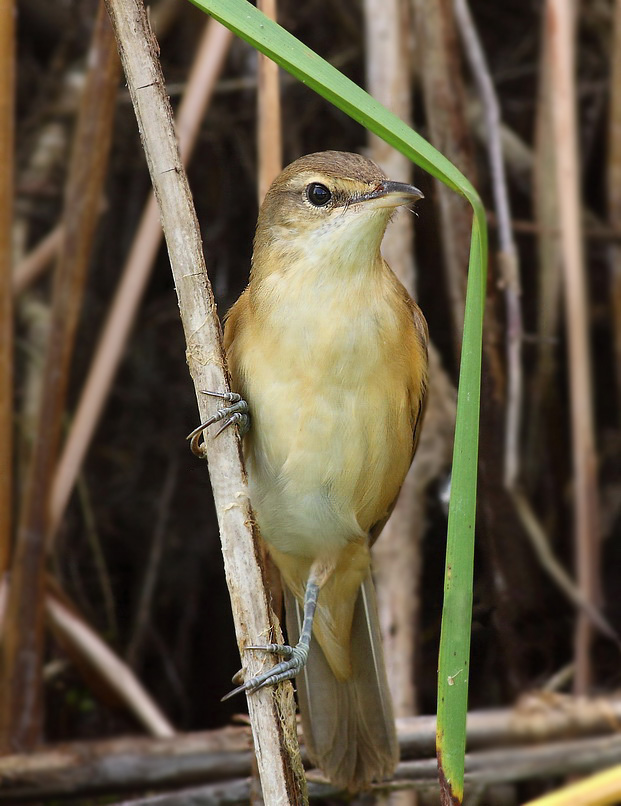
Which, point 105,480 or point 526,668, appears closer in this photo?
point 526,668

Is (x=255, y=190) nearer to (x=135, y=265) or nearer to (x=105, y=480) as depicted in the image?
(x=135, y=265)

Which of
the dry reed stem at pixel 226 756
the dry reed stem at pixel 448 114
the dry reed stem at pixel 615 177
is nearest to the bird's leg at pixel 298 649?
the dry reed stem at pixel 226 756

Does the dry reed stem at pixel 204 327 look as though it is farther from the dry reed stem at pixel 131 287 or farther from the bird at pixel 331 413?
the dry reed stem at pixel 131 287

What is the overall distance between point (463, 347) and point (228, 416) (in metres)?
0.67

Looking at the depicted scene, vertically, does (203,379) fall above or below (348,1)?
below

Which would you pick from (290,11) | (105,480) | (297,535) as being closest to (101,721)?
(105,480)

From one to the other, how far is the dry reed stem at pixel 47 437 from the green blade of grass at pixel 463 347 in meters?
1.46

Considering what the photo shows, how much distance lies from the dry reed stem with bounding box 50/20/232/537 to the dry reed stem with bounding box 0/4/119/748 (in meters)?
0.12

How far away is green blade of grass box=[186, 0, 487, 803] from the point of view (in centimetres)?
122

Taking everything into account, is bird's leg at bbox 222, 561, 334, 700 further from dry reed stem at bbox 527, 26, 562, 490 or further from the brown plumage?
dry reed stem at bbox 527, 26, 562, 490

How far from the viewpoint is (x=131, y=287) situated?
9.92 ft

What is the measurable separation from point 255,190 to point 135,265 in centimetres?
84

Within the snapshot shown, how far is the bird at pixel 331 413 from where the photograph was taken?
2.00 m

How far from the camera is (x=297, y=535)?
2.37 meters
